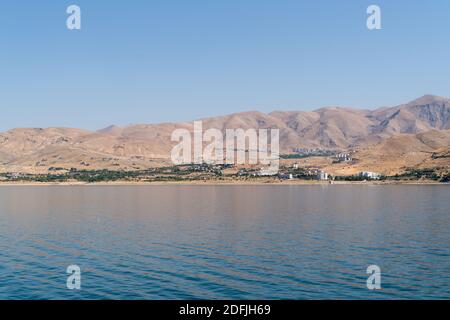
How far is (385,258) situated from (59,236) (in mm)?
62087

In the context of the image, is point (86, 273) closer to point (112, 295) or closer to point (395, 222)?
point (112, 295)

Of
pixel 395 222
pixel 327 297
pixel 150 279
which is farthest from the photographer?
pixel 395 222

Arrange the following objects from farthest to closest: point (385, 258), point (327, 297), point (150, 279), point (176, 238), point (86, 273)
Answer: point (176, 238) → point (385, 258) → point (86, 273) → point (150, 279) → point (327, 297)

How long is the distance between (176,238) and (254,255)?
22.0 meters

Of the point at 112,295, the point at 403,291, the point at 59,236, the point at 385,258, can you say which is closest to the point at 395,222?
the point at 385,258

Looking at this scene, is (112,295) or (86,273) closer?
(112,295)

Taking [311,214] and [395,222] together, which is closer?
[395,222]

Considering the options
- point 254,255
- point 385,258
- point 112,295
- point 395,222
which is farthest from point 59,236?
point 395,222

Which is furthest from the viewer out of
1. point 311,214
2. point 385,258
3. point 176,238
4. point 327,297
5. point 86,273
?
point 311,214

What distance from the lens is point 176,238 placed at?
90688mm

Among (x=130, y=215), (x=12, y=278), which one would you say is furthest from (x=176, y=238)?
(x=130, y=215)

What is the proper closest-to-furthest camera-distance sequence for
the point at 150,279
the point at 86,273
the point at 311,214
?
the point at 150,279
the point at 86,273
the point at 311,214

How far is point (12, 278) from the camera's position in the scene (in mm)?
58594

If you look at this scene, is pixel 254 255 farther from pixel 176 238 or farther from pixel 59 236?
pixel 59 236
